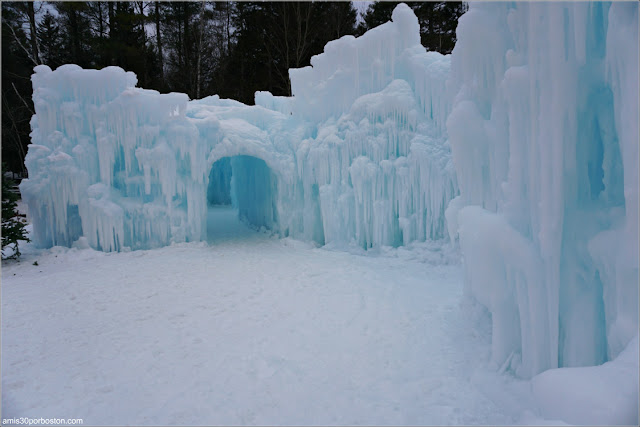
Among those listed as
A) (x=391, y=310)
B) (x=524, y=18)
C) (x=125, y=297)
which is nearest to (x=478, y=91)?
(x=524, y=18)

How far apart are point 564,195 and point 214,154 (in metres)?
9.28

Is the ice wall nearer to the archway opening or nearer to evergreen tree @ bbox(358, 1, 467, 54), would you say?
the archway opening

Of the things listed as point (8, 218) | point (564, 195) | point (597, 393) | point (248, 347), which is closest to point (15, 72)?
point (8, 218)

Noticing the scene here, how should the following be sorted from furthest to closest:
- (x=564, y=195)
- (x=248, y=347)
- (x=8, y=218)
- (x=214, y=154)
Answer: (x=214, y=154) → (x=8, y=218) → (x=248, y=347) → (x=564, y=195)

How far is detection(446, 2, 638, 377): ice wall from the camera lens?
271 centimetres

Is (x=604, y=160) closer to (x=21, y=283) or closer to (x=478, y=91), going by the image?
(x=478, y=91)

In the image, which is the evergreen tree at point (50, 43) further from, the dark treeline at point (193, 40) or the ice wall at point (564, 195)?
the ice wall at point (564, 195)

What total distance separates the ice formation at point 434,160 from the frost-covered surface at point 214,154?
4cm

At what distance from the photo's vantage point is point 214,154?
1045 cm

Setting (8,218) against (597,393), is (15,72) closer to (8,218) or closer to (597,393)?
(8,218)

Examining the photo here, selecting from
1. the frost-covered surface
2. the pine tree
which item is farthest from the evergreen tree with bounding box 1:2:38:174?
the pine tree

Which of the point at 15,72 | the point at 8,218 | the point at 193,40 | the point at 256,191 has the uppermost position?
the point at 193,40

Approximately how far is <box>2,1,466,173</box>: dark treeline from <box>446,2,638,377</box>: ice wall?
16223mm

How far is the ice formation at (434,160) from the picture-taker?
3.02m
